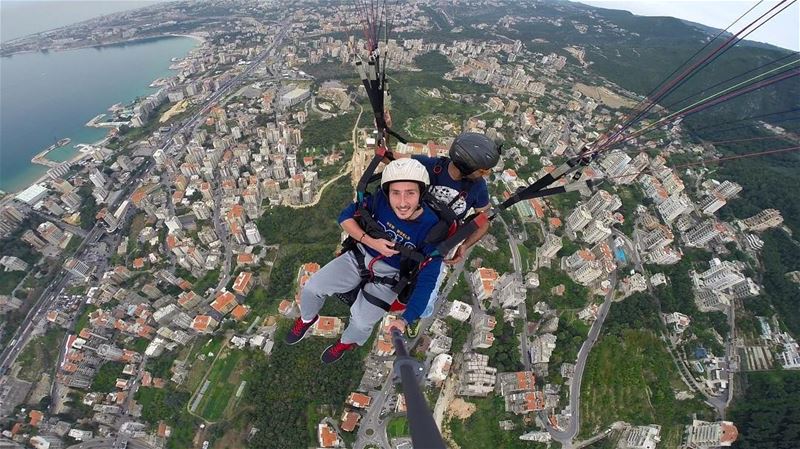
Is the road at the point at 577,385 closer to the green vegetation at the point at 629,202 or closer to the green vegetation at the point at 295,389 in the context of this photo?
the green vegetation at the point at 629,202

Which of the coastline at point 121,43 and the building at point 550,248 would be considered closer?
the building at point 550,248

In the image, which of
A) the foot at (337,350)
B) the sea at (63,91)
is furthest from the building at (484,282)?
the sea at (63,91)

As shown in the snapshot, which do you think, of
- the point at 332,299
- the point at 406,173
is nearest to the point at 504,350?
the point at 332,299

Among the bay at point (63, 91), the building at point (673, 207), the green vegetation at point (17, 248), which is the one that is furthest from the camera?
the bay at point (63, 91)

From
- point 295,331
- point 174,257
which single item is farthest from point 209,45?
point 295,331

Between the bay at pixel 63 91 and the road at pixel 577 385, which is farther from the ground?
the bay at pixel 63 91

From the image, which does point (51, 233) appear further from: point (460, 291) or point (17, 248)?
point (460, 291)

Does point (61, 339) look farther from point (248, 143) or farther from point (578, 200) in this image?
point (578, 200)

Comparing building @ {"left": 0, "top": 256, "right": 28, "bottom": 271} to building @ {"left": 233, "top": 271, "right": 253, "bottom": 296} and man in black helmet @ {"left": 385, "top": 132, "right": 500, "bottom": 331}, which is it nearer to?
building @ {"left": 233, "top": 271, "right": 253, "bottom": 296}
